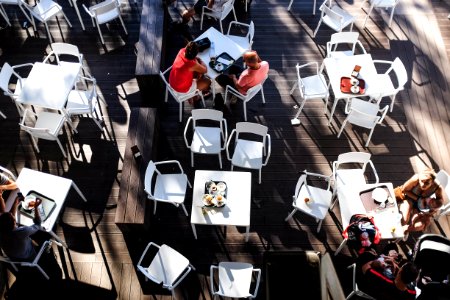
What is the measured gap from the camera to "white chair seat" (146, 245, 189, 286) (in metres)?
4.81

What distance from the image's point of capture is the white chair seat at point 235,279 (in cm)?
462

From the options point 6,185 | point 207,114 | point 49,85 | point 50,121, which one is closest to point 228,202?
point 207,114

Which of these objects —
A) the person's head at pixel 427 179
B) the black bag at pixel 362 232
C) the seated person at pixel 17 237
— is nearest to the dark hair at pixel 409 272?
the black bag at pixel 362 232

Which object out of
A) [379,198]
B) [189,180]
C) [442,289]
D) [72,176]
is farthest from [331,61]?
[72,176]

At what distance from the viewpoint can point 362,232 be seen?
16.1 feet

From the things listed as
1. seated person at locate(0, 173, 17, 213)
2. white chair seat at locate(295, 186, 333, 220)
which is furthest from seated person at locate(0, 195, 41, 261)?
white chair seat at locate(295, 186, 333, 220)

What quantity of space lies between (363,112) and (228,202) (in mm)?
2834

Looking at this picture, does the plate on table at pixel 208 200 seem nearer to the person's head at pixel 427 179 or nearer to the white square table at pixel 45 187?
the white square table at pixel 45 187

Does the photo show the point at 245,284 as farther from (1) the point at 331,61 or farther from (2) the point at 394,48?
(2) the point at 394,48

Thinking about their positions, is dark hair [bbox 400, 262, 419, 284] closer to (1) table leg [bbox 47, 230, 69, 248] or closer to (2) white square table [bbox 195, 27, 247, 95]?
(2) white square table [bbox 195, 27, 247, 95]

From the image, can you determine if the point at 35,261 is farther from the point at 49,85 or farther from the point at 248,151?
the point at 248,151

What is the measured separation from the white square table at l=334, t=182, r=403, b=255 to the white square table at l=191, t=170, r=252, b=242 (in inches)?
51.3

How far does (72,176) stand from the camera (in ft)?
20.2

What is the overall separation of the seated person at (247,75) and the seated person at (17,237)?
11.3ft
